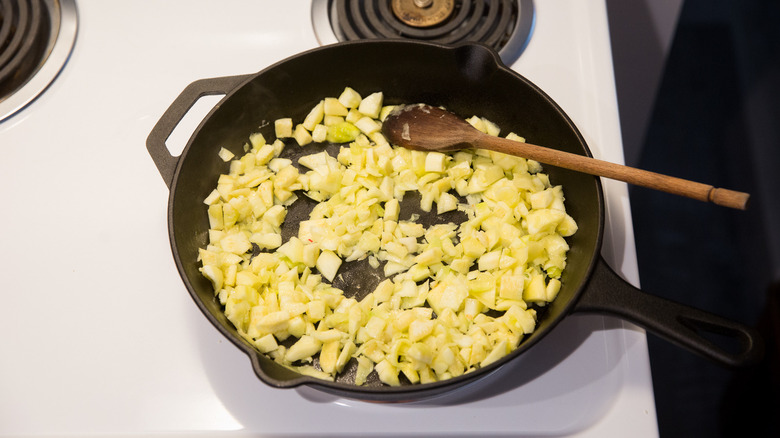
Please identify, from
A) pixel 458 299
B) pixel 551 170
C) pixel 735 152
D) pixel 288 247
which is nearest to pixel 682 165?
pixel 735 152

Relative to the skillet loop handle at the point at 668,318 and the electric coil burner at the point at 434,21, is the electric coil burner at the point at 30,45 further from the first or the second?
the skillet loop handle at the point at 668,318

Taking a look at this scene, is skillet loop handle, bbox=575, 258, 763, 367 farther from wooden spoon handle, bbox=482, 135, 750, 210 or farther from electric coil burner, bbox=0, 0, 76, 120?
electric coil burner, bbox=0, 0, 76, 120

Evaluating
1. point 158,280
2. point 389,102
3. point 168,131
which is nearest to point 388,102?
point 389,102

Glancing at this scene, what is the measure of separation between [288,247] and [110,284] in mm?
320

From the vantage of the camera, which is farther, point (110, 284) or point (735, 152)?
point (735, 152)

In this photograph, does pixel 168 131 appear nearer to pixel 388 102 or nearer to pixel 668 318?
pixel 388 102

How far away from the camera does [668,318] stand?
85cm

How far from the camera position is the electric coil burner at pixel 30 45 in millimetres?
1229

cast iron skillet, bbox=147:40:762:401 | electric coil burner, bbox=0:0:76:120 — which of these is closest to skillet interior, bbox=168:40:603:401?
cast iron skillet, bbox=147:40:762:401

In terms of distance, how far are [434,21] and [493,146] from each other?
322 millimetres

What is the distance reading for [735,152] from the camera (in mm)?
1989

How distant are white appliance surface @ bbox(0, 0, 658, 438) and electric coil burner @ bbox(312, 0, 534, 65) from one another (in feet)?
0.11

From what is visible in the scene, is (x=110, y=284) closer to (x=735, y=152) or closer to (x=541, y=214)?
(x=541, y=214)

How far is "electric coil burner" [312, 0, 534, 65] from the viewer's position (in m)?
1.23
